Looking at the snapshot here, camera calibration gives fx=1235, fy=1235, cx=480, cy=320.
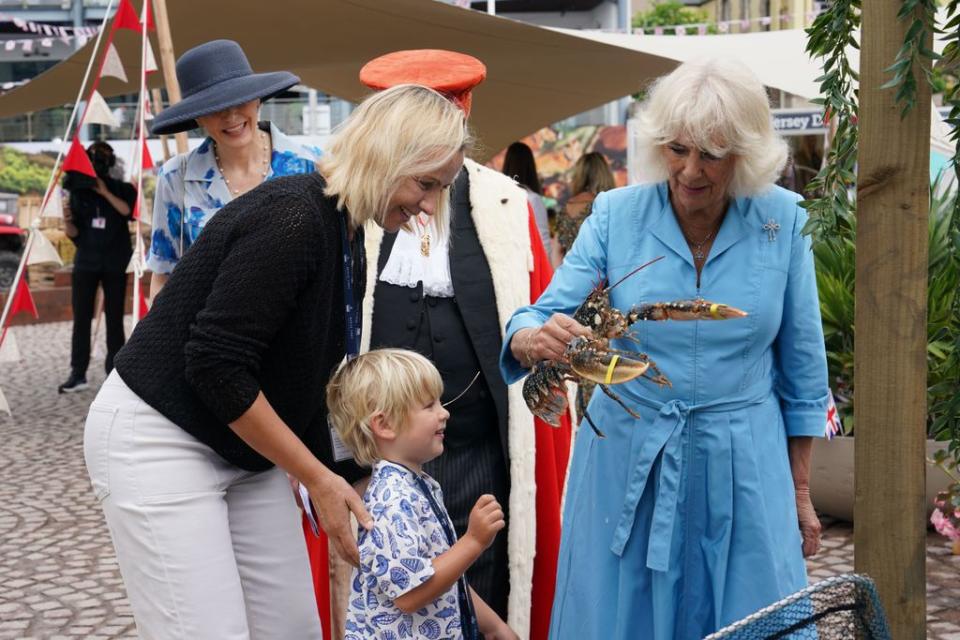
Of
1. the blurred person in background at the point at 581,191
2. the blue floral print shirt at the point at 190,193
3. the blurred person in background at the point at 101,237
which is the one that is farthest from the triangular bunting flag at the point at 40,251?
the blurred person in background at the point at 581,191

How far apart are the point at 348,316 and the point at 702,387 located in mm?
722

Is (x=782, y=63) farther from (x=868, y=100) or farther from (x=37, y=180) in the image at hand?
(x=37, y=180)

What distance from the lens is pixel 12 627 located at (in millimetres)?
4660

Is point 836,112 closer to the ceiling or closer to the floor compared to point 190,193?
closer to the ceiling

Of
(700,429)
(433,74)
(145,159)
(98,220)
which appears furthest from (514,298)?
(98,220)

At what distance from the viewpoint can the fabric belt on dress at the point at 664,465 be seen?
2.47 metres

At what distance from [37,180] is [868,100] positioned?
23.0 meters

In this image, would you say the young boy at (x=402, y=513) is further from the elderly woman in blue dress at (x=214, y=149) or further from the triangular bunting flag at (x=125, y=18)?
the triangular bunting flag at (x=125, y=18)

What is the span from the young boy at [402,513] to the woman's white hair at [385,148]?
1.17 feet

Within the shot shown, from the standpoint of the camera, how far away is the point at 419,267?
11.0ft

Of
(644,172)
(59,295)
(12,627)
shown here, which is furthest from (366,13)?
(59,295)

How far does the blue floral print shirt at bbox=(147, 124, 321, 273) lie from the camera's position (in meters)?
3.66

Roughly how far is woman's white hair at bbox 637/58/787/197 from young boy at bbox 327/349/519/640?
0.69m

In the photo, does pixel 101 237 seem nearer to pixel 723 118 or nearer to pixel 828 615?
pixel 723 118
